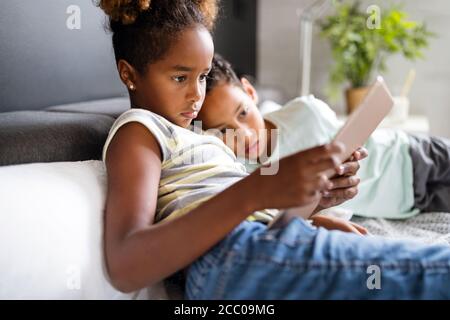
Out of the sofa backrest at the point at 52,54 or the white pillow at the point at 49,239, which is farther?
the sofa backrest at the point at 52,54

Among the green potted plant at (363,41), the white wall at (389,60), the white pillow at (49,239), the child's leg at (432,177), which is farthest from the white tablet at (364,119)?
the white wall at (389,60)

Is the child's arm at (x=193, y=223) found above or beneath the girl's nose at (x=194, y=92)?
beneath

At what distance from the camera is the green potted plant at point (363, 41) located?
8.27ft

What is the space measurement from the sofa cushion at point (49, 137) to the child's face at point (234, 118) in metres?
0.33

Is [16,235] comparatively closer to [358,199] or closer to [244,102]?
[244,102]

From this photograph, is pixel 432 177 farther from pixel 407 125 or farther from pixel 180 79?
pixel 407 125

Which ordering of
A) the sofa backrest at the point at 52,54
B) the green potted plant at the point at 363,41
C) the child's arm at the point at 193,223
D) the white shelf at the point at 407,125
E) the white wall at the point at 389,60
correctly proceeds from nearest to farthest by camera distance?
the child's arm at the point at 193,223
the sofa backrest at the point at 52,54
the white shelf at the point at 407,125
the green potted plant at the point at 363,41
the white wall at the point at 389,60

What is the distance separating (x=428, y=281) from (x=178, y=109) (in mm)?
523

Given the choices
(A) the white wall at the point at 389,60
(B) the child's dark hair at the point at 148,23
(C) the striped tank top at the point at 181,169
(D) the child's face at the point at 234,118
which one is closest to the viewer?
(C) the striped tank top at the point at 181,169

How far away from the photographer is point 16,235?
72cm

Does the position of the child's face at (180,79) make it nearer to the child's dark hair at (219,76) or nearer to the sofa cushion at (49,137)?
the sofa cushion at (49,137)

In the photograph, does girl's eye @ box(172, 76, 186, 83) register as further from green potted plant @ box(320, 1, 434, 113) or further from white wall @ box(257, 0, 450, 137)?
white wall @ box(257, 0, 450, 137)

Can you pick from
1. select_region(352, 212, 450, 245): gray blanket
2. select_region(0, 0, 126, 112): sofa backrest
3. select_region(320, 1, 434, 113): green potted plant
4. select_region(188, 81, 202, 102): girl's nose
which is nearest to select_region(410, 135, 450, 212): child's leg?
select_region(352, 212, 450, 245): gray blanket

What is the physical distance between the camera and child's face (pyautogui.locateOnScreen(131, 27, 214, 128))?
972mm
